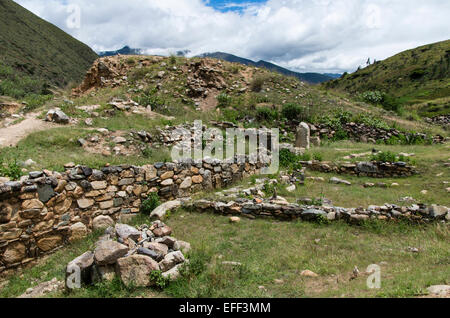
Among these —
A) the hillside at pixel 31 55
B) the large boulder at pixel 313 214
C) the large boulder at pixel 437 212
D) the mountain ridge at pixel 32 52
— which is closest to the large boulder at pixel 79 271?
the large boulder at pixel 313 214

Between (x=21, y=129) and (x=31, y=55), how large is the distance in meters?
47.4

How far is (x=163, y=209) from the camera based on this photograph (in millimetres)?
6176

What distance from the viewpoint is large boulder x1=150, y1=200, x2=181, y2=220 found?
237 inches

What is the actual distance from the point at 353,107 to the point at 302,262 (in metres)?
16.9

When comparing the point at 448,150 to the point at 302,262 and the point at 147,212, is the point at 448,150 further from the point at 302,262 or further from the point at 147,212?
the point at 147,212

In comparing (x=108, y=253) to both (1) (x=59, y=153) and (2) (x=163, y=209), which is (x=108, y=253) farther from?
(1) (x=59, y=153)

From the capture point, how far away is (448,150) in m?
10.5

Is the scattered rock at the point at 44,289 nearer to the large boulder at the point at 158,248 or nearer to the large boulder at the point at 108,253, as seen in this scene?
the large boulder at the point at 108,253

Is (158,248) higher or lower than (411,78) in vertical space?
lower

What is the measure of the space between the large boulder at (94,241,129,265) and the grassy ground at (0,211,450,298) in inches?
A: 12.8

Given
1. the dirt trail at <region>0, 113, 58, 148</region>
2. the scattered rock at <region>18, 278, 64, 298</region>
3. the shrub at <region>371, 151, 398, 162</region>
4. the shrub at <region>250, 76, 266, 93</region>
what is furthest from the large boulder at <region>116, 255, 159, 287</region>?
the shrub at <region>250, 76, 266, 93</region>

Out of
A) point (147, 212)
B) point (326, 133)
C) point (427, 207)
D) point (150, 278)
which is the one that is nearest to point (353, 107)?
point (326, 133)

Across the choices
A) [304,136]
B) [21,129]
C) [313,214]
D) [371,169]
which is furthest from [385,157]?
[21,129]

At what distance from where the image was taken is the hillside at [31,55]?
34681 millimetres
